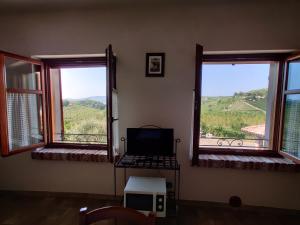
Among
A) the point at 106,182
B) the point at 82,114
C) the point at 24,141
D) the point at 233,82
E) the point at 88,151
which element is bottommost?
the point at 106,182

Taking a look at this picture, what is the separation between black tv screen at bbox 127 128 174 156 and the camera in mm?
1966

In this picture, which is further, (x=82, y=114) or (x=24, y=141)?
(x=82, y=114)

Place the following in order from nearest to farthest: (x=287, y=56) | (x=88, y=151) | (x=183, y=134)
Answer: (x=287, y=56) < (x=183, y=134) < (x=88, y=151)

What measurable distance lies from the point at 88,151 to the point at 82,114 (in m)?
0.54

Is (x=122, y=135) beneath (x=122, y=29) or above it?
beneath

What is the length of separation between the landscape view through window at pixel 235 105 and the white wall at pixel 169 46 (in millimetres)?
276

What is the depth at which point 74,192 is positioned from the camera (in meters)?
2.27

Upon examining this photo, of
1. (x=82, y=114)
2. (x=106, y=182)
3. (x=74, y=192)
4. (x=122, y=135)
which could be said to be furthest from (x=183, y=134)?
(x=74, y=192)

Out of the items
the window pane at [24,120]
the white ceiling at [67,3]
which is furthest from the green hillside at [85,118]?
the white ceiling at [67,3]

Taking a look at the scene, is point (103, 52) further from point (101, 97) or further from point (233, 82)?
point (233, 82)

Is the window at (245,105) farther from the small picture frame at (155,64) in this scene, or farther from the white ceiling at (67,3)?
the white ceiling at (67,3)

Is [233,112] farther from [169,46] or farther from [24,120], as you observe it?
[24,120]

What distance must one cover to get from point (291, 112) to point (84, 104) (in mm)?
2644

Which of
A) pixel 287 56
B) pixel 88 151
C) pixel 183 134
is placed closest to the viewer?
pixel 287 56
